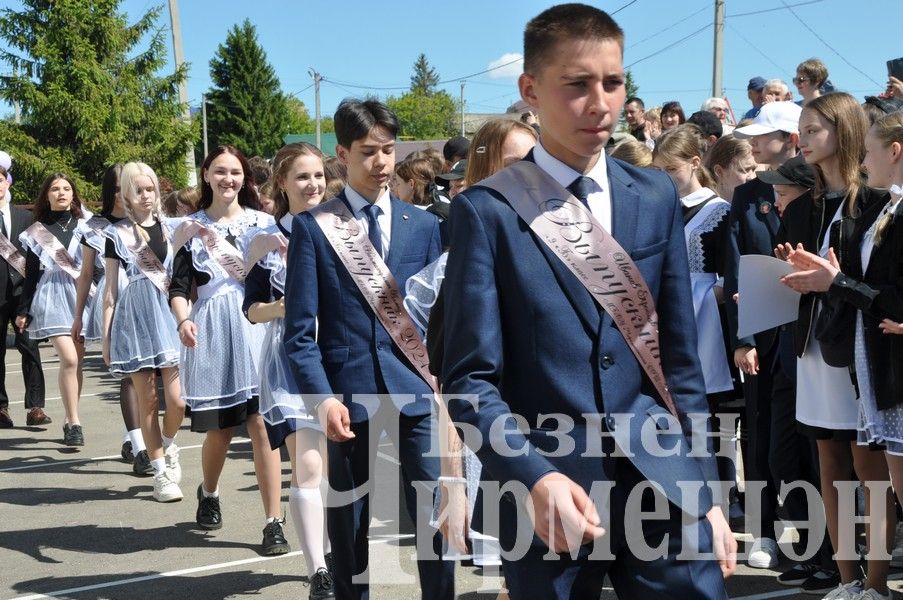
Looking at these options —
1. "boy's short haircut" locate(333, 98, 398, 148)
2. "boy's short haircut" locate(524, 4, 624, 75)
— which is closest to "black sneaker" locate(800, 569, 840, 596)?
"boy's short haircut" locate(333, 98, 398, 148)

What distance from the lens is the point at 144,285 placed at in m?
7.43

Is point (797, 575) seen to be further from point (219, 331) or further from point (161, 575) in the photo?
point (219, 331)

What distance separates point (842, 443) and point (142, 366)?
4438 millimetres

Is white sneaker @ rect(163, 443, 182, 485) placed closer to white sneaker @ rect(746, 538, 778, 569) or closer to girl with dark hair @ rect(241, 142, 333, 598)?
girl with dark hair @ rect(241, 142, 333, 598)

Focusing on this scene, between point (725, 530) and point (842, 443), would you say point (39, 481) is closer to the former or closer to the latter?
point (842, 443)

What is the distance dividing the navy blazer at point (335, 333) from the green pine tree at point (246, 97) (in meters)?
74.3

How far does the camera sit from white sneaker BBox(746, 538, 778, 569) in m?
5.05

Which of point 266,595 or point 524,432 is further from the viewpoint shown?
point 266,595

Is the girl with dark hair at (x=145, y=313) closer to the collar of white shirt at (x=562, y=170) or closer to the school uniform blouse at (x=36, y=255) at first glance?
the school uniform blouse at (x=36, y=255)

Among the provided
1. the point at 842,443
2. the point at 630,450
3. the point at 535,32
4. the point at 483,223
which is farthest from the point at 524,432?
the point at 842,443

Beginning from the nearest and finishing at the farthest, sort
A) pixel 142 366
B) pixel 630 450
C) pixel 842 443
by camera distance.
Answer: pixel 630 450, pixel 842 443, pixel 142 366

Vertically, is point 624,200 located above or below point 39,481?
above

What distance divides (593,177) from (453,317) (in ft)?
1.46

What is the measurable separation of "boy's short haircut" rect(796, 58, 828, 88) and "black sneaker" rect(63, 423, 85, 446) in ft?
20.5
